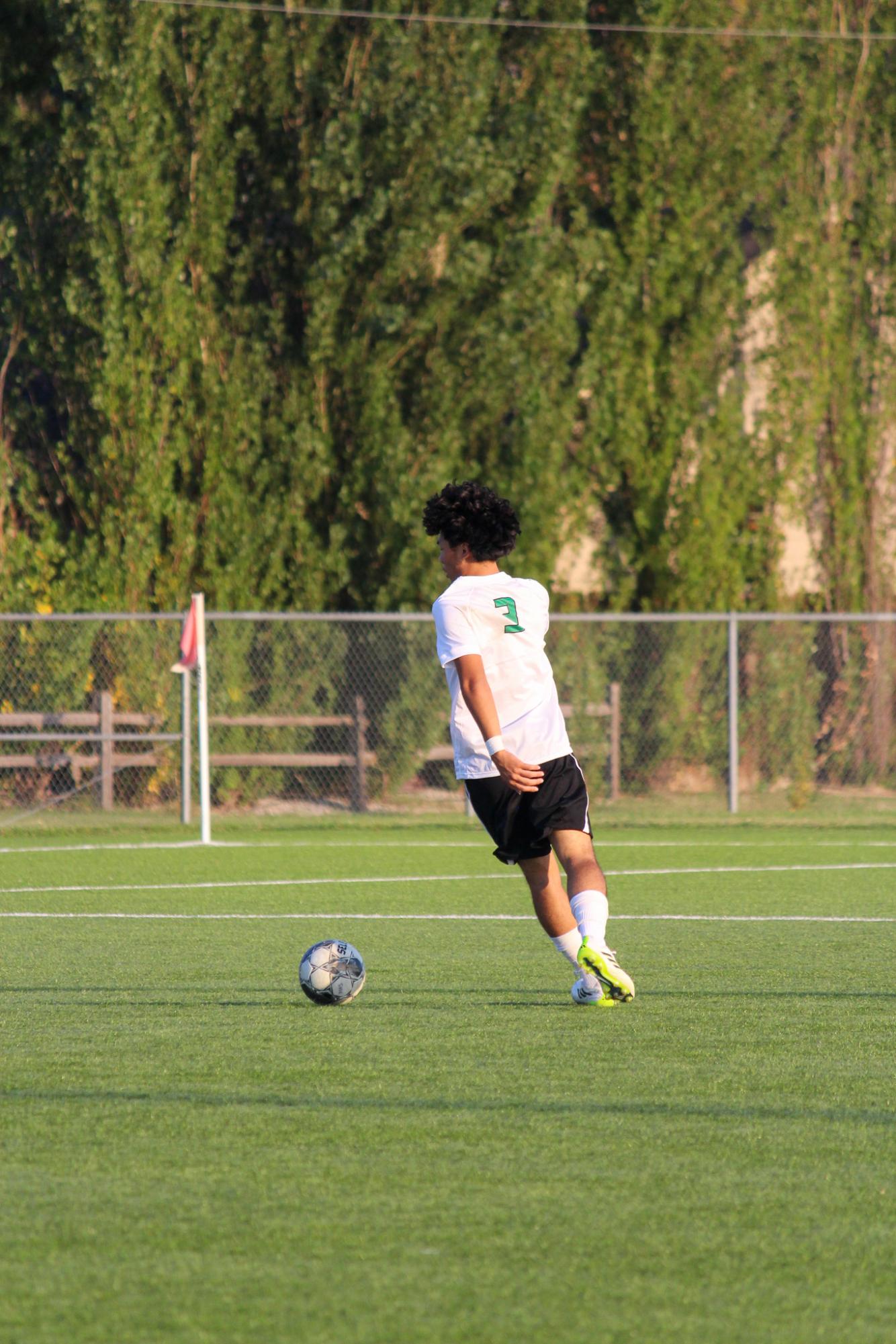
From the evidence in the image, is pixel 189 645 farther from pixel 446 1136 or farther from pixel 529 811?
pixel 446 1136

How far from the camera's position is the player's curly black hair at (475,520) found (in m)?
7.37

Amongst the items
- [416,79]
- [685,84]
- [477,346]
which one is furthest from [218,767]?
[685,84]

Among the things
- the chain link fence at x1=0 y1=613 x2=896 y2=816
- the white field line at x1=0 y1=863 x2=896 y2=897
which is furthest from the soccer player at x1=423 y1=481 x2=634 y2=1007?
the chain link fence at x1=0 y1=613 x2=896 y2=816

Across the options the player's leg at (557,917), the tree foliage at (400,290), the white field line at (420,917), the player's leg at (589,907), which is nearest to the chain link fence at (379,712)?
the tree foliage at (400,290)

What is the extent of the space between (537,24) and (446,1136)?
18.8m

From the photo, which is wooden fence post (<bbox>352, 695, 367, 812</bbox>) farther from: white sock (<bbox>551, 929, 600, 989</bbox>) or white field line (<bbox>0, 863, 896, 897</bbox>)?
white sock (<bbox>551, 929, 600, 989</bbox>)

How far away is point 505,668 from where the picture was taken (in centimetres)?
745

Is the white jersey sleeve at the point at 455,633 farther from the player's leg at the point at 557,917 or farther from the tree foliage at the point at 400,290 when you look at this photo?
the tree foliage at the point at 400,290

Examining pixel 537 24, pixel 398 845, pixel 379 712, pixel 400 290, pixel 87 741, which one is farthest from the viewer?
pixel 537 24

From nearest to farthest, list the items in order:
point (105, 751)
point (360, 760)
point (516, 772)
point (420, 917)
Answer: point (516, 772) < point (420, 917) < point (105, 751) < point (360, 760)

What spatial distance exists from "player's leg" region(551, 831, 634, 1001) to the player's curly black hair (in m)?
1.11

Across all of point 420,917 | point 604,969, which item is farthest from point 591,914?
point 420,917

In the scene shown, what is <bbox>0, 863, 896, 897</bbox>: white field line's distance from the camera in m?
12.6

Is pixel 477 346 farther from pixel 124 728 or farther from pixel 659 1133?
pixel 659 1133
